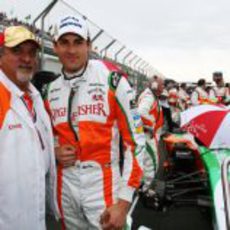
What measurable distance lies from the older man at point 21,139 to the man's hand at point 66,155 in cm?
9

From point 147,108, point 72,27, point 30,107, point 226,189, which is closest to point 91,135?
point 30,107

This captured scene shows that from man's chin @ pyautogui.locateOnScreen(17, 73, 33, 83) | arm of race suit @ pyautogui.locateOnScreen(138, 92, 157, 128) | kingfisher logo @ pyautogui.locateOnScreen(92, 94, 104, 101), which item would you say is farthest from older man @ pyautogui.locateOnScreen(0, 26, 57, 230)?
arm of race suit @ pyautogui.locateOnScreen(138, 92, 157, 128)

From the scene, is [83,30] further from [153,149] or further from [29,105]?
[153,149]

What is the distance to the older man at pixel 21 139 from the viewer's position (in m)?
2.38

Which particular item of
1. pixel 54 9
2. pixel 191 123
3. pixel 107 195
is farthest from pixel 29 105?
pixel 54 9

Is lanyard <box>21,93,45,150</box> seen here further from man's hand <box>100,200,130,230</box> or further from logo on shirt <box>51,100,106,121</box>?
man's hand <box>100,200,130,230</box>

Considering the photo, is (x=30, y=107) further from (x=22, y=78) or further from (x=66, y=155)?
(x=66, y=155)

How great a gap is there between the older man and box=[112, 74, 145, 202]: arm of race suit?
1.28 feet

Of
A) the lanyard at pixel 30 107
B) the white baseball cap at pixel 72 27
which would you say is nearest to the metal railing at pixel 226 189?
the lanyard at pixel 30 107

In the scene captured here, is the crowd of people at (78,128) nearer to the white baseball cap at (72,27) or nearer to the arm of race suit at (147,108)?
the white baseball cap at (72,27)

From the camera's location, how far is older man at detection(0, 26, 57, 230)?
93.7 inches

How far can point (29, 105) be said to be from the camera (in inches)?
104

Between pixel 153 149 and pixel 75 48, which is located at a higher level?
pixel 75 48

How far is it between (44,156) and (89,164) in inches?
10.6
